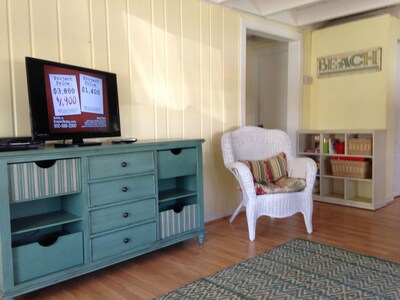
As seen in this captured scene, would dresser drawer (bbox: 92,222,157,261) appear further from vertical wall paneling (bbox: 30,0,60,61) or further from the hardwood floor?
vertical wall paneling (bbox: 30,0,60,61)

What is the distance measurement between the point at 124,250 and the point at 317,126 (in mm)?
3354

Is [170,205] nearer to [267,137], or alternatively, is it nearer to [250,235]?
[250,235]

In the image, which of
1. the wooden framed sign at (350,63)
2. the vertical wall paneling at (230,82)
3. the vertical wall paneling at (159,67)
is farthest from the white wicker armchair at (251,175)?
the wooden framed sign at (350,63)

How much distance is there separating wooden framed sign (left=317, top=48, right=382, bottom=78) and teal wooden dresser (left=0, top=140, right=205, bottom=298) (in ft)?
8.66

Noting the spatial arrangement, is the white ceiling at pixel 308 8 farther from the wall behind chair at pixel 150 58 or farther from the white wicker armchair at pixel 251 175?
the white wicker armchair at pixel 251 175

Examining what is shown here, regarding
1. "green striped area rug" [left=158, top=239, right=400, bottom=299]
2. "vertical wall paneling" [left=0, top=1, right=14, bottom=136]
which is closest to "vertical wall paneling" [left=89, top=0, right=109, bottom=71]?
"vertical wall paneling" [left=0, top=1, right=14, bottom=136]

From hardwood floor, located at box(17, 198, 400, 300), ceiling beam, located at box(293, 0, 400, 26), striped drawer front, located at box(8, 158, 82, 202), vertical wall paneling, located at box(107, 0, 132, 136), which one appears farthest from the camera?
ceiling beam, located at box(293, 0, 400, 26)

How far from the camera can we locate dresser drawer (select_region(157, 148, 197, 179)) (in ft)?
8.70

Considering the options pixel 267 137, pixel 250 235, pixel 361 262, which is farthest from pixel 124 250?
pixel 267 137

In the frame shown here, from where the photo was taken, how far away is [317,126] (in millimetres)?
4824

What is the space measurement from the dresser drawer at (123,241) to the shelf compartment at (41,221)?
8.8 inches

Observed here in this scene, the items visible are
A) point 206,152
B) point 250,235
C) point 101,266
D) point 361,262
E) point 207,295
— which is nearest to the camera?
point 207,295

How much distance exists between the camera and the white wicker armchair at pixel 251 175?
117 inches

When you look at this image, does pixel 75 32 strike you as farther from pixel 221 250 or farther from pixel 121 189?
pixel 221 250
